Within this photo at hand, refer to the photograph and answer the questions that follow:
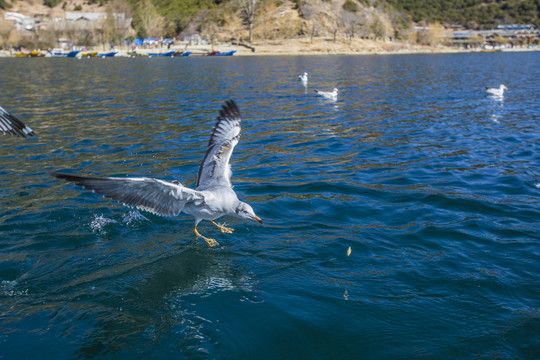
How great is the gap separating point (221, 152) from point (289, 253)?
2077mm

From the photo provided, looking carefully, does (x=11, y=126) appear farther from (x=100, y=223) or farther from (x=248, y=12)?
(x=248, y=12)

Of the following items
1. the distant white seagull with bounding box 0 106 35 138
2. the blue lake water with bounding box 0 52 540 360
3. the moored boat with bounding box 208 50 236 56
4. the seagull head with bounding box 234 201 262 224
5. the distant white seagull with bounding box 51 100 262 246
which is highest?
the moored boat with bounding box 208 50 236 56

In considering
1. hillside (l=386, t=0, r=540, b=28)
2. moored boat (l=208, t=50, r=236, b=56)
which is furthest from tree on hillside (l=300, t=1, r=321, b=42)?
hillside (l=386, t=0, r=540, b=28)

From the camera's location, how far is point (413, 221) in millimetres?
7594

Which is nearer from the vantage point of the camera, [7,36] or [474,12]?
[7,36]

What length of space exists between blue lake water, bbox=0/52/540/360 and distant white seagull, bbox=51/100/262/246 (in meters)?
0.70

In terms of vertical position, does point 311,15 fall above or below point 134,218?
above

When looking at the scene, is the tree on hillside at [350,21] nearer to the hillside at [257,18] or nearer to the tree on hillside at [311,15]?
the hillside at [257,18]

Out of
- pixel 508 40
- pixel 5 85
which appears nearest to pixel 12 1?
pixel 5 85

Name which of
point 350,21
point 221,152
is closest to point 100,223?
point 221,152

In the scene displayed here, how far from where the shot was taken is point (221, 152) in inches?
288

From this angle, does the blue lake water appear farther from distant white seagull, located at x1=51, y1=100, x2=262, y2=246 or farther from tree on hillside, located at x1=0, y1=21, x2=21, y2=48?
tree on hillside, located at x1=0, y1=21, x2=21, y2=48

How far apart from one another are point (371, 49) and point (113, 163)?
102 metres

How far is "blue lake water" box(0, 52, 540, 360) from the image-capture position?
15.3ft
